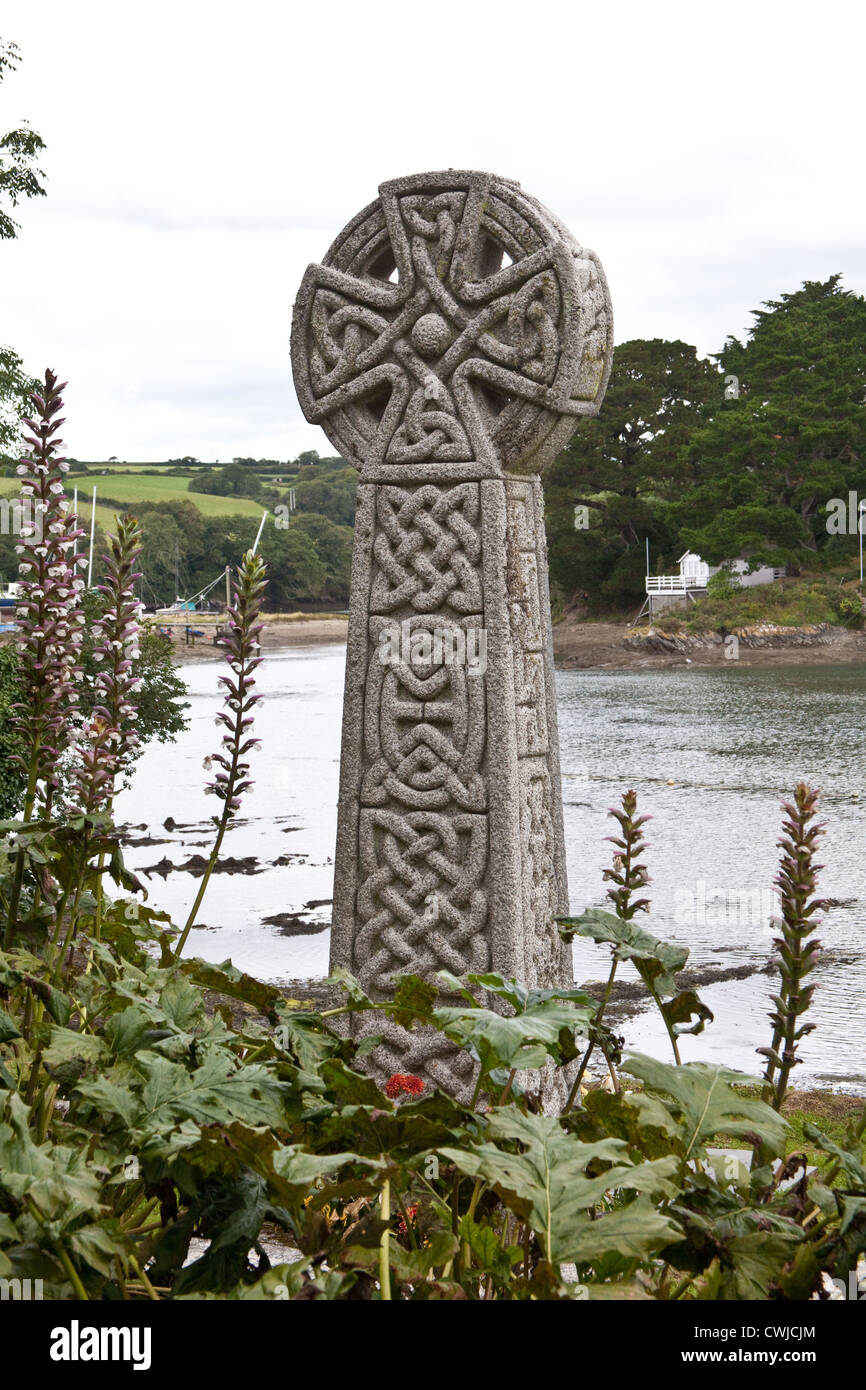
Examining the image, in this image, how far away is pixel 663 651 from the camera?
48.8 metres

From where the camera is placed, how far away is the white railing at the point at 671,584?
52.6m

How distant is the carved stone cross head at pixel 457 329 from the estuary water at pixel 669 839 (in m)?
1.34

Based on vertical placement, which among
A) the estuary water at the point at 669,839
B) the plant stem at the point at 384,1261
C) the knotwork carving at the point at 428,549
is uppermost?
the knotwork carving at the point at 428,549

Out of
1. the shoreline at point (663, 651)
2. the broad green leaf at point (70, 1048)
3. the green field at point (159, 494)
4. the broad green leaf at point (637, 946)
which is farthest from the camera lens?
the green field at point (159, 494)

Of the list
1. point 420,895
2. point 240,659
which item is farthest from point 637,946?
point 420,895

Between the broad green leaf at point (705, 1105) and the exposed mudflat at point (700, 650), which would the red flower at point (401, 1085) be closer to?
the broad green leaf at point (705, 1105)

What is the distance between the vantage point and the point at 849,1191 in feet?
5.55

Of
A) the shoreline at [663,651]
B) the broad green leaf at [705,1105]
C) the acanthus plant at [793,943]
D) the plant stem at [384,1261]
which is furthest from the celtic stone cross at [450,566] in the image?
the shoreline at [663,651]

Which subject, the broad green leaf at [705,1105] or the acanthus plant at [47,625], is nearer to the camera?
the broad green leaf at [705,1105]

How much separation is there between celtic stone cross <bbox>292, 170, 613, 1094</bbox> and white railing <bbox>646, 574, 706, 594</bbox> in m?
48.3

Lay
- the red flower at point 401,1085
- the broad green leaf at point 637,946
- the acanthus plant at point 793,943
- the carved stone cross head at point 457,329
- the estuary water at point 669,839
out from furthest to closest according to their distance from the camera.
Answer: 1. the estuary water at point 669,839
2. the carved stone cross head at point 457,329
3. the red flower at point 401,1085
4. the broad green leaf at point 637,946
5. the acanthus plant at point 793,943

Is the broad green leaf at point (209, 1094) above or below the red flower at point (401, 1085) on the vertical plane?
above

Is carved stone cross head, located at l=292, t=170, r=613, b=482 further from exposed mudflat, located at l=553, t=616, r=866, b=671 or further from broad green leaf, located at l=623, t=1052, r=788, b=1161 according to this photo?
exposed mudflat, located at l=553, t=616, r=866, b=671
